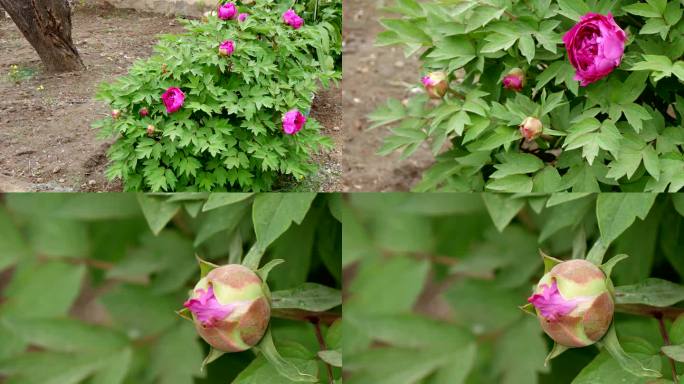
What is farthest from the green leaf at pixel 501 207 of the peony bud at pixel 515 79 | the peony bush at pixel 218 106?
the peony bush at pixel 218 106

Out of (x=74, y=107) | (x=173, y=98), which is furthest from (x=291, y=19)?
(x=74, y=107)

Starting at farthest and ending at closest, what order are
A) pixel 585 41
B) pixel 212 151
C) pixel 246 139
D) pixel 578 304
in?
pixel 246 139 < pixel 212 151 < pixel 585 41 < pixel 578 304

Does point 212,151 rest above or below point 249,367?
below

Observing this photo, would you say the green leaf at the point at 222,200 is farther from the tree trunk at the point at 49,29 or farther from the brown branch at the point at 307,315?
the tree trunk at the point at 49,29

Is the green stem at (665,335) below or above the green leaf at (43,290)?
below

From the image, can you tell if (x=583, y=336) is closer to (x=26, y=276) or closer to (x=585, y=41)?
(x=26, y=276)

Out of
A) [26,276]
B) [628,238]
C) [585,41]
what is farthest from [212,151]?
[628,238]

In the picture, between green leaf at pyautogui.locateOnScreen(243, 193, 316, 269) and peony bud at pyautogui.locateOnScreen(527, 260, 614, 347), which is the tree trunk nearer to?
green leaf at pyautogui.locateOnScreen(243, 193, 316, 269)
